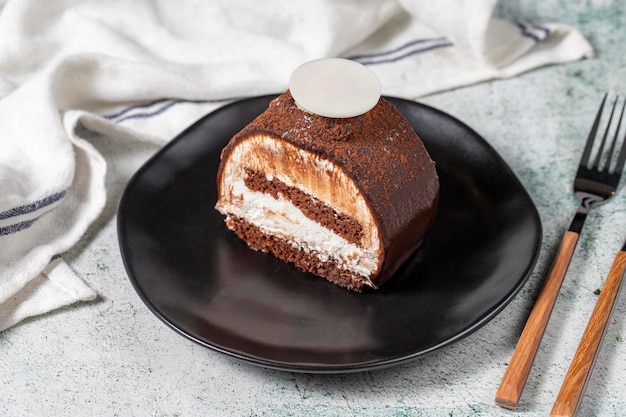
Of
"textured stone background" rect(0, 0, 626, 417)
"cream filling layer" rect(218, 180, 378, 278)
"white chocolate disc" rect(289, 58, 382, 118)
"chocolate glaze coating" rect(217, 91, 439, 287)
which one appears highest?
"white chocolate disc" rect(289, 58, 382, 118)

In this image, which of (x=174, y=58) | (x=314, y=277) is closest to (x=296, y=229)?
(x=314, y=277)

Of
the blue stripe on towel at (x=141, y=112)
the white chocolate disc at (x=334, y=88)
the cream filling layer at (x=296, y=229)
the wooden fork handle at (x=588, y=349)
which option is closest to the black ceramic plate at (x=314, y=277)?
the cream filling layer at (x=296, y=229)

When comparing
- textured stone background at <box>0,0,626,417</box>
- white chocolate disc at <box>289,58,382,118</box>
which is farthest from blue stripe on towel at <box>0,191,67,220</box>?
white chocolate disc at <box>289,58,382,118</box>

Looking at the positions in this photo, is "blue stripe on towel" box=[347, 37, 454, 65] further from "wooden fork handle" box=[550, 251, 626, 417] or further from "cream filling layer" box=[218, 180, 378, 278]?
"wooden fork handle" box=[550, 251, 626, 417]

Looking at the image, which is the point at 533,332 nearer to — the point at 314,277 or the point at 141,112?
the point at 314,277

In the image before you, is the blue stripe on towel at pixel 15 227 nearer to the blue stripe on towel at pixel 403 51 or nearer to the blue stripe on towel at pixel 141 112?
the blue stripe on towel at pixel 141 112

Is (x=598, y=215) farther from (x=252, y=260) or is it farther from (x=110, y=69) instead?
(x=110, y=69)
